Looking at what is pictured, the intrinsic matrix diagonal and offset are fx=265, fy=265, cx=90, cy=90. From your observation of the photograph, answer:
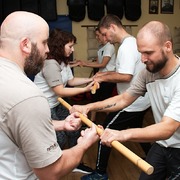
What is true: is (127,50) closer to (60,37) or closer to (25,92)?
(60,37)

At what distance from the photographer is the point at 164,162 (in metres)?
1.77

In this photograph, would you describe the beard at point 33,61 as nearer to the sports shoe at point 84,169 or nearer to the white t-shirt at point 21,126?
the white t-shirt at point 21,126

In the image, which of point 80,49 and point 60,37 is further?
point 80,49

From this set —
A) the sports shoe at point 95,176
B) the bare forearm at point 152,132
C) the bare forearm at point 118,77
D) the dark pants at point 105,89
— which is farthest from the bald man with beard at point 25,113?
the dark pants at point 105,89

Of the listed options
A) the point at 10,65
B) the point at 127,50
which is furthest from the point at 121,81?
the point at 10,65

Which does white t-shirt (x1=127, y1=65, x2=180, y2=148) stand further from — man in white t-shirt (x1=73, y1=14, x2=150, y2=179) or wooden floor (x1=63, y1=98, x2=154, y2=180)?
wooden floor (x1=63, y1=98, x2=154, y2=180)

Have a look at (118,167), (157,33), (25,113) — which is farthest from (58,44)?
(25,113)

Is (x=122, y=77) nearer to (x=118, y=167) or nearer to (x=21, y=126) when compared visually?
(x=118, y=167)

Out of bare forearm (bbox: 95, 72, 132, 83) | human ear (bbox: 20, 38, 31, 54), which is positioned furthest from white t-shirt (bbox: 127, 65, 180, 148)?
human ear (bbox: 20, 38, 31, 54)

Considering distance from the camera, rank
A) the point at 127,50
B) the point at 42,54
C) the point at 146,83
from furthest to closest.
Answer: the point at 127,50
the point at 146,83
the point at 42,54

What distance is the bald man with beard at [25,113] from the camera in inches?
38.7

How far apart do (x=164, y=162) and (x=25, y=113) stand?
1159mm

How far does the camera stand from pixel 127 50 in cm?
242

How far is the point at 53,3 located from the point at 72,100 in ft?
6.08
